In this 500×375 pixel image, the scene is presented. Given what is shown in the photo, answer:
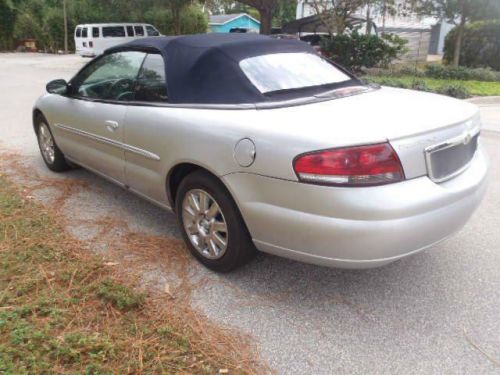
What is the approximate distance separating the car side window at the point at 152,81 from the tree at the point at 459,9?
16.7 meters

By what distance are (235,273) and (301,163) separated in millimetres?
1098

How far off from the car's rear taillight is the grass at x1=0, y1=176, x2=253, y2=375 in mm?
1059

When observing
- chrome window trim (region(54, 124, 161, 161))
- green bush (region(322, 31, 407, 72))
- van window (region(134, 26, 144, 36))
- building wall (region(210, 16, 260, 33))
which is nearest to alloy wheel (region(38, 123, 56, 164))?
chrome window trim (region(54, 124, 161, 161))

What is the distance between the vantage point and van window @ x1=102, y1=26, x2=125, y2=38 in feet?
82.8

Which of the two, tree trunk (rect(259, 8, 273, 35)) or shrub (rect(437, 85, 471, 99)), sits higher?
tree trunk (rect(259, 8, 273, 35))

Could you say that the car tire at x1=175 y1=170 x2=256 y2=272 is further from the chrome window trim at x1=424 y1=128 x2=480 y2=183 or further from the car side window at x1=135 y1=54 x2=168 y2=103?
the chrome window trim at x1=424 y1=128 x2=480 y2=183

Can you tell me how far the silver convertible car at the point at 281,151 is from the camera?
2455 mm

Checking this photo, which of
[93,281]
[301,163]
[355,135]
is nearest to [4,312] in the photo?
[93,281]

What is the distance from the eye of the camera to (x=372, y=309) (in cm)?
287

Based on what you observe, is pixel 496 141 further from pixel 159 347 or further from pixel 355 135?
pixel 159 347

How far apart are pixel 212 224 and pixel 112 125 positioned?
133 centimetres

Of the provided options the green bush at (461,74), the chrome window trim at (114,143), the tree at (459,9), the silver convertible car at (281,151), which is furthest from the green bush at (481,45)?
the chrome window trim at (114,143)

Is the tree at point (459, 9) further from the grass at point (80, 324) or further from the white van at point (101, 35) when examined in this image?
the grass at point (80, 324)

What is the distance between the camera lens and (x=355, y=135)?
96.5 inches
